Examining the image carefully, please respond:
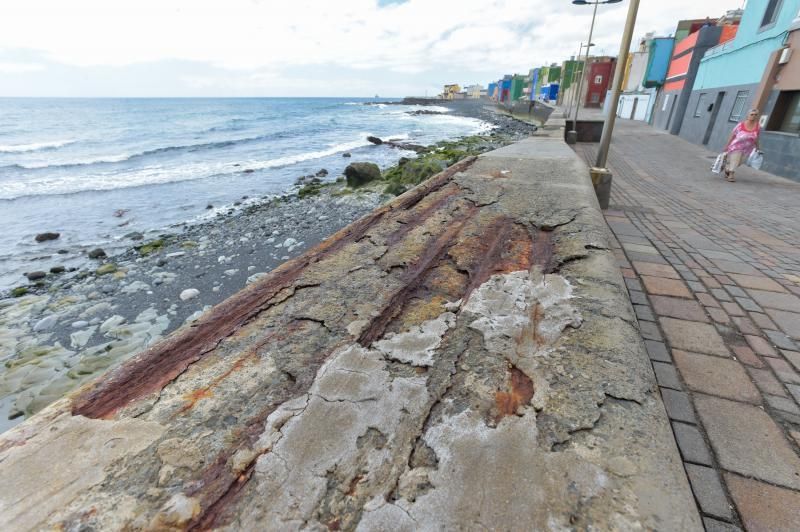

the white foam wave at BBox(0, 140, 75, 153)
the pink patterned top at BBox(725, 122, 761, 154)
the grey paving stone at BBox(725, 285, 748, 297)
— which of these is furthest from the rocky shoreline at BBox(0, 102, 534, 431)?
the white foam wave at BBox(0, 140, 75, 153)

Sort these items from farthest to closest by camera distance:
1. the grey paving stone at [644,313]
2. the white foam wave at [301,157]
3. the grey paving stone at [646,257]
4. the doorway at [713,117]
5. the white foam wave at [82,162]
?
the white foam wave at [82,162] → the white foam wave at [301,157] → the doorway at [713,117] → the grey paving stone at [646,257] → the grey paving stone at [644,313]

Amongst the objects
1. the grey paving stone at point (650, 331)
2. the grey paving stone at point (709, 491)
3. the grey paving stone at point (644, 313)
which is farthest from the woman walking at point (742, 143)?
the grey paving stone at point (709, 491)

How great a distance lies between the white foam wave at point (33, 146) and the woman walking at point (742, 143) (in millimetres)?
36564

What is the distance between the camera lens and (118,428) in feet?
4.06

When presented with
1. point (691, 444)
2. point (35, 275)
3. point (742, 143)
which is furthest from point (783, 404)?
point (35, 275)

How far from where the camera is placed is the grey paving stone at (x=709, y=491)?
1.43 m

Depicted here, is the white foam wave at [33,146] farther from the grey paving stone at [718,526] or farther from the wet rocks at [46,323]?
the grey paving stone at [718,526]

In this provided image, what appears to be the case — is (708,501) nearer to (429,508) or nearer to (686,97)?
(429,508)

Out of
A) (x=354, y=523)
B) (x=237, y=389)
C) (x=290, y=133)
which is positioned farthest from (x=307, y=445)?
(x=290, y=133)

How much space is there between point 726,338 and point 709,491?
1.41 metres

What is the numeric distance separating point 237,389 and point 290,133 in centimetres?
3495

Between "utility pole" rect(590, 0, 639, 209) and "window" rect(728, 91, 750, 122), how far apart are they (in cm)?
893

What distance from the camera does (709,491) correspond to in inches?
59.1

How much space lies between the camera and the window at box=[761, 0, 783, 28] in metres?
9.53
